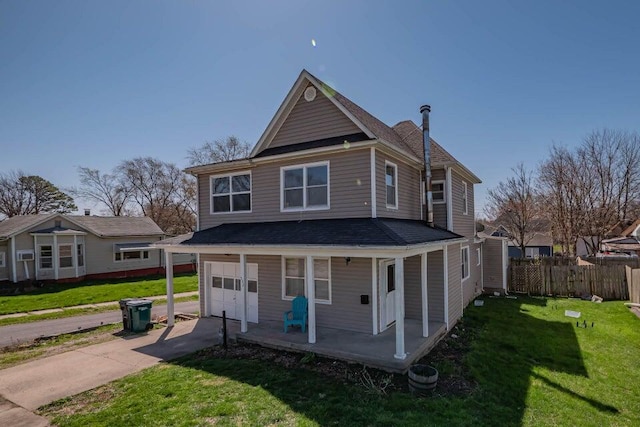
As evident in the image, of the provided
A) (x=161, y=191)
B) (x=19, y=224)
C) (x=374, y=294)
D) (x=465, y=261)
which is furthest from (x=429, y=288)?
(x=161, y=191)

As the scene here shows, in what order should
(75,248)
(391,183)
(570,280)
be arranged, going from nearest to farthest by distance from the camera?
(391,183), (570,280), (75,248)

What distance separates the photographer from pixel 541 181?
28781 mm

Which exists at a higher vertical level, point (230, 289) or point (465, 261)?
point (465, 261)

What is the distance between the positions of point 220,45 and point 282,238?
25.0 feet

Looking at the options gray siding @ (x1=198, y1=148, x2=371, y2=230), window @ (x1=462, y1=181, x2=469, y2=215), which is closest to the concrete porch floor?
gray siding @ (x1=198, y1=148, x2=371, y2=230)

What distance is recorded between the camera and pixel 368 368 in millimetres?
7574

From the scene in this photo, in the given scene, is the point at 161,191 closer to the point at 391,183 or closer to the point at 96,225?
the point at 96,225

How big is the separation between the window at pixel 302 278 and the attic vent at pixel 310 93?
539cm

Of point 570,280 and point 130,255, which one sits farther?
point 130,255

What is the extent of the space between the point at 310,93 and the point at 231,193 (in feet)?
15.6

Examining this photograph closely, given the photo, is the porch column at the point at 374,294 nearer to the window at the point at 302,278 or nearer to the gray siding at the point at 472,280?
the window at the point at 302,278

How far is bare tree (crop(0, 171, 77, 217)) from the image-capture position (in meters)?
38.8

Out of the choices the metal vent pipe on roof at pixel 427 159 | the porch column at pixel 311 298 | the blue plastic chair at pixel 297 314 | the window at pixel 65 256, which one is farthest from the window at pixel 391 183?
the window at pixel 65 256

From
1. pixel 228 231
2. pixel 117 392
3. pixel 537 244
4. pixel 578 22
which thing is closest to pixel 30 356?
pixel 117 392
